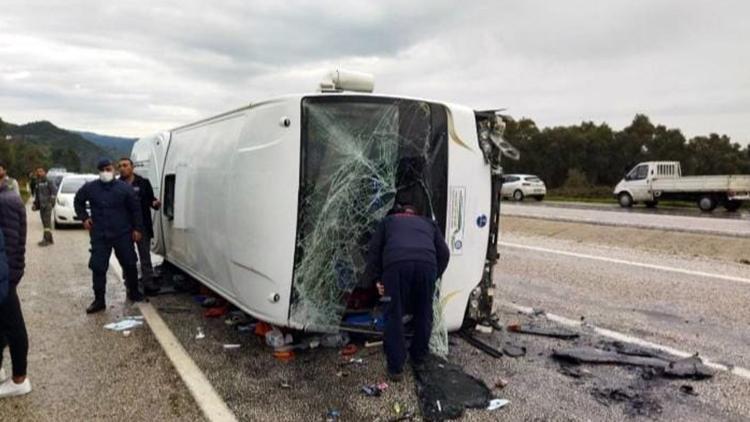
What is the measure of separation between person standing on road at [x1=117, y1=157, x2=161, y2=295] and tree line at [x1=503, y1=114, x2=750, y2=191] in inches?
1627

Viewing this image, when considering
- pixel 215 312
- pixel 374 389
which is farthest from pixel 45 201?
pixel 374 389

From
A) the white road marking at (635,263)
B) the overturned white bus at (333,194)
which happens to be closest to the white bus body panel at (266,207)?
the overturned white bus at (333,194)

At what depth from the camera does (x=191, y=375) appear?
4676 millimetres

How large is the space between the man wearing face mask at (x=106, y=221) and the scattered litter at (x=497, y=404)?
4.86m

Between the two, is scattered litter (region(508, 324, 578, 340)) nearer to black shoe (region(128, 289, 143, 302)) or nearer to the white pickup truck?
black shoe (region(128, 289, 143, 302))

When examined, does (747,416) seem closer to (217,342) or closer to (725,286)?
(217,342)

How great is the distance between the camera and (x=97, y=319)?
6516 millimetres

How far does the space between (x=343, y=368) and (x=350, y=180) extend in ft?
5.24

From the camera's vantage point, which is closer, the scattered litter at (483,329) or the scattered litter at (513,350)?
the scattered litter at (513,350)

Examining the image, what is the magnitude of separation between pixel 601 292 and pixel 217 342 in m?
5.33

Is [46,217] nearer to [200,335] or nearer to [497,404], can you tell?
[200,335]

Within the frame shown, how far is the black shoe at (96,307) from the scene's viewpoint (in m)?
6.78

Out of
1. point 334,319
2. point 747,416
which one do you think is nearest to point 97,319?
point 334,319

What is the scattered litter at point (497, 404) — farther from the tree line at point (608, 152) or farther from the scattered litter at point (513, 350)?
the tree line at point (608, 152)
